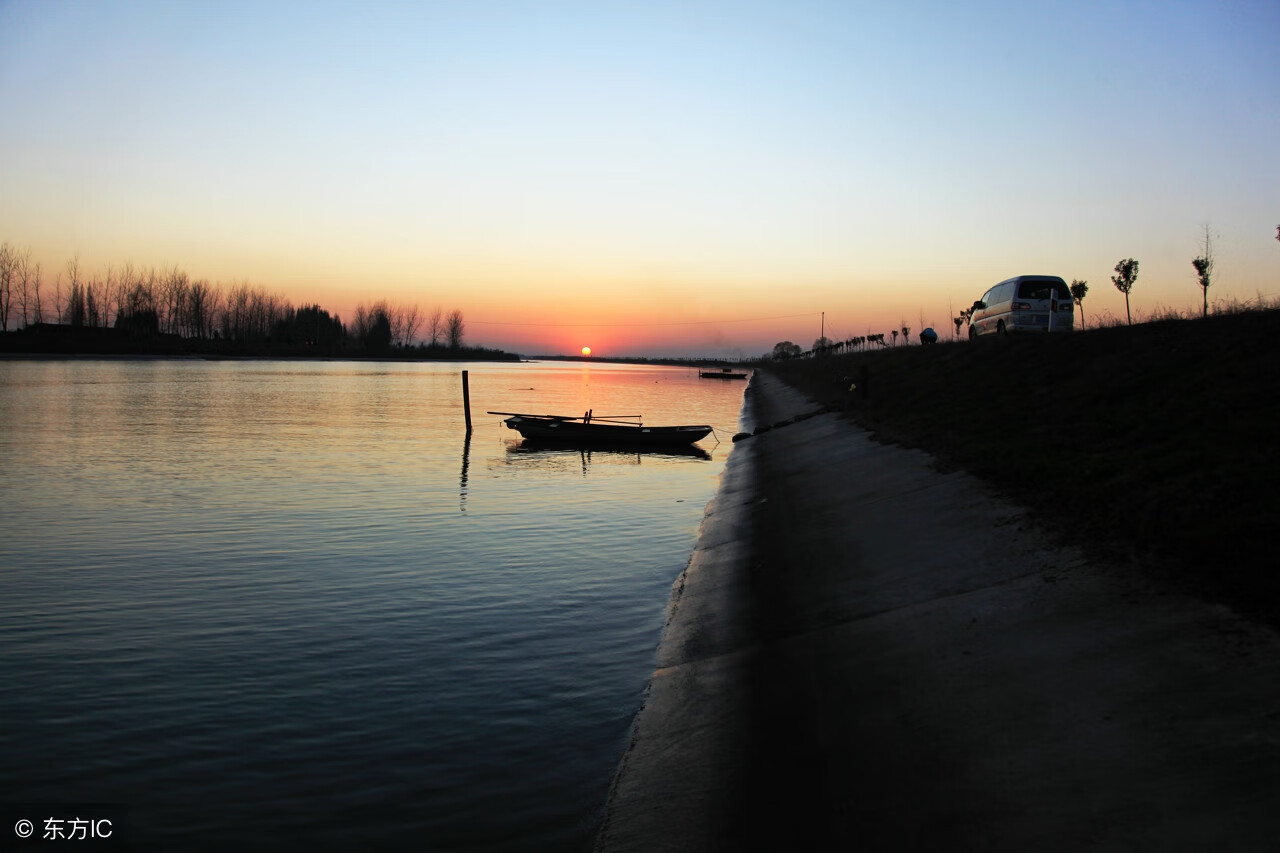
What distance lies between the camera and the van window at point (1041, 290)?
35125mm

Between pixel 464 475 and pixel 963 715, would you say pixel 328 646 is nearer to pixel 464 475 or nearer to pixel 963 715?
pixel 963 715

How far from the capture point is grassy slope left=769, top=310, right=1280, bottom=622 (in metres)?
9.58

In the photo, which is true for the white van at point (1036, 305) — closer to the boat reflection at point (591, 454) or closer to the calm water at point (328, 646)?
the boat reflection at point (591, 454)

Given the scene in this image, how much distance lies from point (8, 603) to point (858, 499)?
637 inches

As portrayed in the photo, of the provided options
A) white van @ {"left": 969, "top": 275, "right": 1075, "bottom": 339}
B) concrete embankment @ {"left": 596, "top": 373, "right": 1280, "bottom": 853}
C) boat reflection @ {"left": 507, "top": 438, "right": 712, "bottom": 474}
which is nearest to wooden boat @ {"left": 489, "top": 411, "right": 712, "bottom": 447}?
boat reflection @ {"left": 507, "top": 438, "right": 712, "bottom": 474}

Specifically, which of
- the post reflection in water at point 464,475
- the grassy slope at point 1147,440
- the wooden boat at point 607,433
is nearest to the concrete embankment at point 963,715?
the grassy slope at point 1147,440

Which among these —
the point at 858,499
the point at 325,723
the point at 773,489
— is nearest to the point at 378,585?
the point at 325,723

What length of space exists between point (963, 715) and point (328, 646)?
29.7 feet

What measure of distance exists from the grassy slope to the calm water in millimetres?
6338

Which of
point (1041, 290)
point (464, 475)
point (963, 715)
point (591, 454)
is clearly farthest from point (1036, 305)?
point (963, 715)

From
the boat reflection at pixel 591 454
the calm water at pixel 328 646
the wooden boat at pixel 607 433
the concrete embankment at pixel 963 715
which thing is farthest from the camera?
the wooden boat at pixel 607 433

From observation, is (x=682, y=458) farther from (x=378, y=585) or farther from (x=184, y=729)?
(x=184, y=729)

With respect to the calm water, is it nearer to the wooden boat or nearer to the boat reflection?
the boat reflection

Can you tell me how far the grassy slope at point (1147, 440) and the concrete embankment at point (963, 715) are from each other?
620 mm
